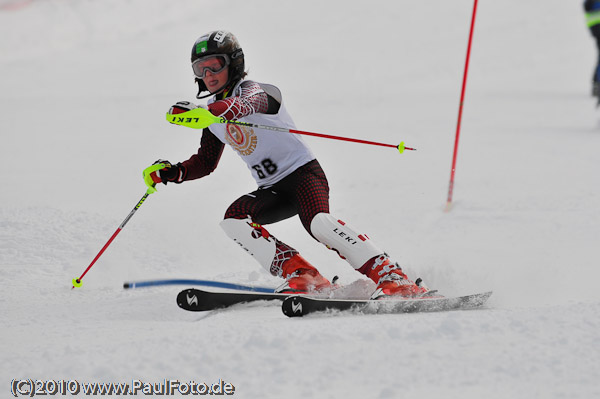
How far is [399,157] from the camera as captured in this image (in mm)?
7996

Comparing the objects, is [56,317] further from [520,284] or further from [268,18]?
[268,18]

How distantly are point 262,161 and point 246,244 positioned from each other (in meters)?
0.45

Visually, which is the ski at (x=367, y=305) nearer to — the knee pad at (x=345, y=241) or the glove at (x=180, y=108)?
the knee pad at (x=345, y=241)

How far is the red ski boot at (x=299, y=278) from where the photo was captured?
3.72 m

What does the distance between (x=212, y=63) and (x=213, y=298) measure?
1.21 m

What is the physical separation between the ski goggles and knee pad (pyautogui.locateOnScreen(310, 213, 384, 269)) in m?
0.95

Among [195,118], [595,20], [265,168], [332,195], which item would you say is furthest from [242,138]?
[595,20]

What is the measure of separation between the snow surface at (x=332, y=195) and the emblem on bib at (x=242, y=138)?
33.0 inches

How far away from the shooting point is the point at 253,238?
3754 millimetres

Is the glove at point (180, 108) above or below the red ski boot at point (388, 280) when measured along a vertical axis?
above

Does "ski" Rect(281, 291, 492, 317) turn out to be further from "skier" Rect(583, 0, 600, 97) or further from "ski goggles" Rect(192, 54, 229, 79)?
"skier" Rect(583, 0, 600, 97)

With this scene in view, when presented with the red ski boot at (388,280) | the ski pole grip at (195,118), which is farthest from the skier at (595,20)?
the ski pole grip at (195,118)

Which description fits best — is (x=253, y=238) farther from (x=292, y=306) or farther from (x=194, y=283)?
(x=292, y=306)

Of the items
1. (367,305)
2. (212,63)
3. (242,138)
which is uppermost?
(212,63)
